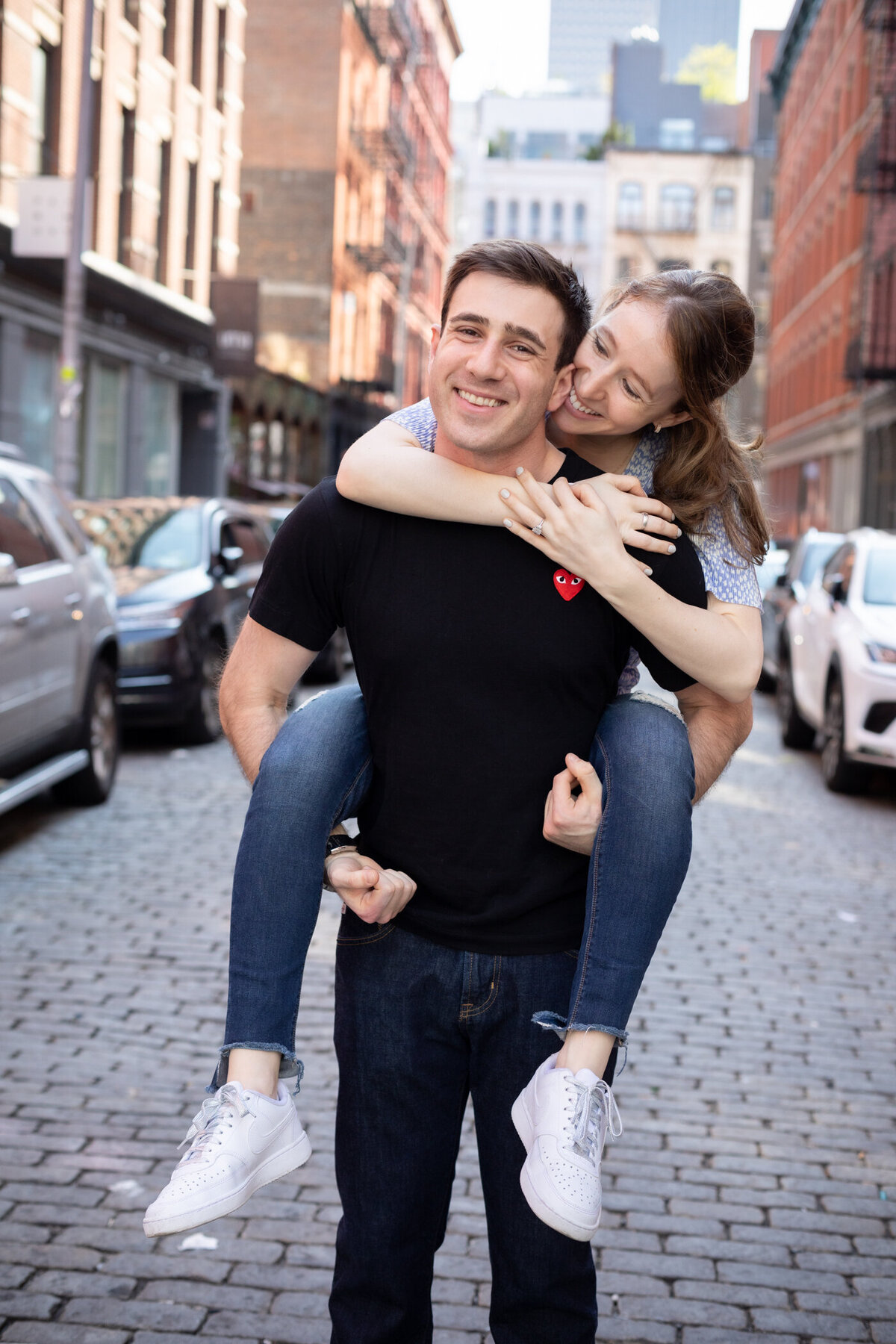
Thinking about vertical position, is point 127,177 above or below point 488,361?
above

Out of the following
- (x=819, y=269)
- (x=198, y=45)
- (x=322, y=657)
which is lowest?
(x=322, y=657)

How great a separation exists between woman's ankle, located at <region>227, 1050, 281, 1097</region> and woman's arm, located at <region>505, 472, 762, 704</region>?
929mm

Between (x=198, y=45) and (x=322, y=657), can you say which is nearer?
(x=322, y=657)

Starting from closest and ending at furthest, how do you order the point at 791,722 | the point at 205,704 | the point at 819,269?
the point at 205,704 < the point at 791,722 < the point at 819,269

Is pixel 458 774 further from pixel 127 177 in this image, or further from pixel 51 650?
pixel 127 177

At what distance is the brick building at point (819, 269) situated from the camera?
40.2m

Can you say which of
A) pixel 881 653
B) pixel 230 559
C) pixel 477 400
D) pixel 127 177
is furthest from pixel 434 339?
pixel 127 177

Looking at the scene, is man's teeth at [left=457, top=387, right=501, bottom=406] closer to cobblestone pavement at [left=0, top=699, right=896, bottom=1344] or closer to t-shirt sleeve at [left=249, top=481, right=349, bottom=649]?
t-shirt sleeve at [left=249, top=481, right=349, bottom=649]

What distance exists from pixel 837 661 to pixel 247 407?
26.9 meters

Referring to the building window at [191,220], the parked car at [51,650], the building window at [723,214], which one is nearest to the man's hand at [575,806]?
the parked car at [51,650]

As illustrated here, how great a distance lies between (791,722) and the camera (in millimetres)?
13484

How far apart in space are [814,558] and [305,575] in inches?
536

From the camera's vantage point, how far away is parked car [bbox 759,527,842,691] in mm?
14250

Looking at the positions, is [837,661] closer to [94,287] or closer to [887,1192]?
[887,1192]
